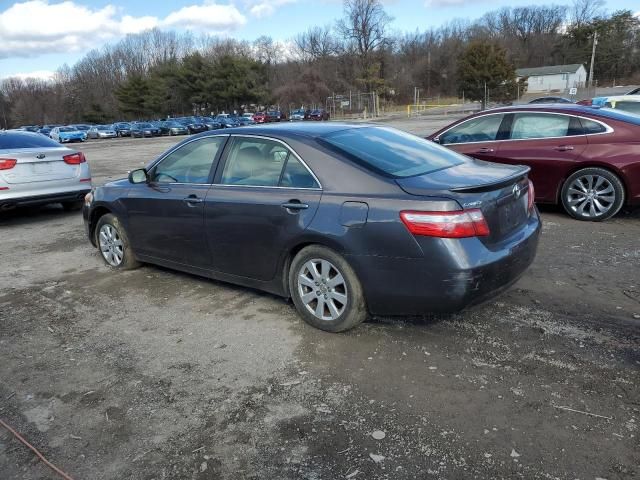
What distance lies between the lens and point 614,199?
688cm

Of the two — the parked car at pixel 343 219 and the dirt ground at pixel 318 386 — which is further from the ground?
the parked car at pixel 343 219

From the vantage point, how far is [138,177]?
5.38 metres

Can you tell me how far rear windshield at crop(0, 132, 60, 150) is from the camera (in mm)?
8664

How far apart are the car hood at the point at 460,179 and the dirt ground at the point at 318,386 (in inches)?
44.0

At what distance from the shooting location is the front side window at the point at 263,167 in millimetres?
4133

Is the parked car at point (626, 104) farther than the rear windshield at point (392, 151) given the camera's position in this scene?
Yes

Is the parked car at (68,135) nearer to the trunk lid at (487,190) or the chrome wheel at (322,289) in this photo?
the chrome wheel at (322,289)

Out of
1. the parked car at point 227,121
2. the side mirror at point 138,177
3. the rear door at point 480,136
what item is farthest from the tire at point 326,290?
the parked car at point 227,121

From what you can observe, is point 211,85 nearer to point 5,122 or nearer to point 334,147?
point 5,122

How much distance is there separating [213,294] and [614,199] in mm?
5257

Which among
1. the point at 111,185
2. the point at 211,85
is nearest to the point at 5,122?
the point at 211,85

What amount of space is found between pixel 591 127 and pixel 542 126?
0.64 meters

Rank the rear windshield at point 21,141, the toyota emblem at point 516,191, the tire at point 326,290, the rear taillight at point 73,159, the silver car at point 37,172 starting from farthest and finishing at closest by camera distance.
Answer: the rear taillight at point 73,159 < the rear windshield at point 21,141 < the silver car at point 37,172 < the toyota emblem at point 516,191 < the tire at point 326,290

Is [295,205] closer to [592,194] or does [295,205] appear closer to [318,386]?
[318,386]
